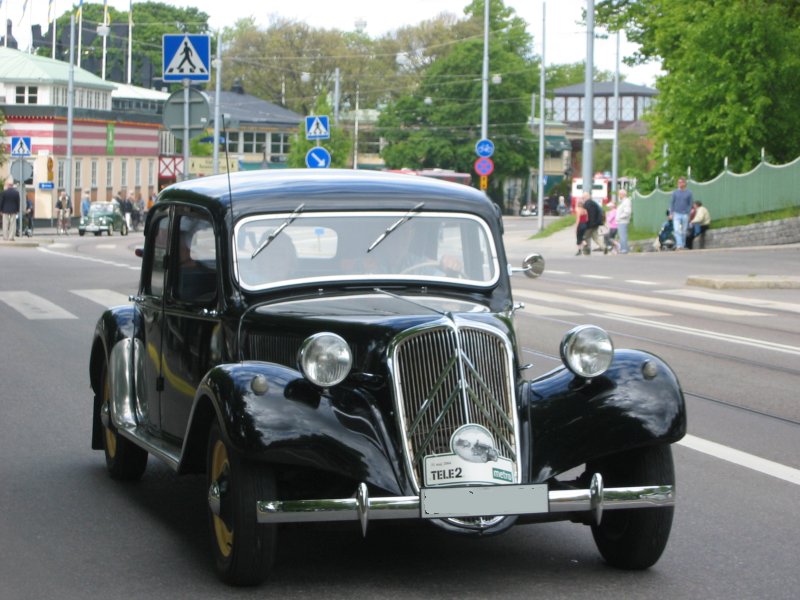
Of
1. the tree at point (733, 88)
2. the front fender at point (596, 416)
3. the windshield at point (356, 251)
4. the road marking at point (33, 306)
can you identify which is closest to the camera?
the front fender at point (596, 416)

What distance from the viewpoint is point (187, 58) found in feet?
72.7

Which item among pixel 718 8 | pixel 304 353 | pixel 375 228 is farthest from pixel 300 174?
pixel 718 8

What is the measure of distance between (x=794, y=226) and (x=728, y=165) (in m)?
8.13

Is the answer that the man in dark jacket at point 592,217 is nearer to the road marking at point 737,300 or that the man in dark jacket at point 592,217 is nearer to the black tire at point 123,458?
the road marking at point 737,300

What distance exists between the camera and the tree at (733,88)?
45812 mm

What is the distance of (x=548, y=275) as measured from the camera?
95.7 ft

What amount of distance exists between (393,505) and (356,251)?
1.82 m

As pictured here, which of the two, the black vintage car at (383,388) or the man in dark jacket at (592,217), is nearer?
the black vintage car at (383,388)

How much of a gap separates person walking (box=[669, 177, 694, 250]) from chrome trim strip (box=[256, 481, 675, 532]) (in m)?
32.5

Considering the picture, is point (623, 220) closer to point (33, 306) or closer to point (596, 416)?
point (33, 306)

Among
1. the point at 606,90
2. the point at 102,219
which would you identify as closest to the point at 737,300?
the point at 102,219

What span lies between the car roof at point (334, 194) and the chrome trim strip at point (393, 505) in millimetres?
1953

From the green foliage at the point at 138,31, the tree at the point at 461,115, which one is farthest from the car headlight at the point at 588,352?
the green foliage at the point at 138,31

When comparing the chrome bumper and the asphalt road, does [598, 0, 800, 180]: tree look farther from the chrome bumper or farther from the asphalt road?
the chrome bumper
